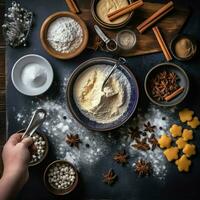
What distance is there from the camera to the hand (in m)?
2.28

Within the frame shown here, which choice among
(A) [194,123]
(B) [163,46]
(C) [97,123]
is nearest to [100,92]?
(C) [97,123]

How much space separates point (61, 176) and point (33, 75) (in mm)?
531

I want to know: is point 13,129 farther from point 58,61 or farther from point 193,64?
point 193,64

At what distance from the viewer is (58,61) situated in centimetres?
259

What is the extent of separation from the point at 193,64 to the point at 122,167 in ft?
2.10

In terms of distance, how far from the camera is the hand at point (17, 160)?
228 cm

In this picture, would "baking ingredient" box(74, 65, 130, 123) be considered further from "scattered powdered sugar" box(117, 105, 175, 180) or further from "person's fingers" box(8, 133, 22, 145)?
"person's fingers" box(8, 133, 22, 145)

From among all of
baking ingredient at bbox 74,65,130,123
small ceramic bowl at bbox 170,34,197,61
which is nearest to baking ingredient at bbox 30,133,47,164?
baking ingredient at bbox 74,65,130,123

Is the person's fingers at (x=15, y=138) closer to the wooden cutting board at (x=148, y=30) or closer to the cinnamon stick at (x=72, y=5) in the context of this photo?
the wooden cutting board at (x=148, y=30)

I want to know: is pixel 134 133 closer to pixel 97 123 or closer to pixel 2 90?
pixel 97 123

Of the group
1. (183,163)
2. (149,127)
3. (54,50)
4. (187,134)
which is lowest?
(183,163)

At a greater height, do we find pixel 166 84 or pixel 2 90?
pixel 2 90

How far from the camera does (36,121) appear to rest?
2463 mm

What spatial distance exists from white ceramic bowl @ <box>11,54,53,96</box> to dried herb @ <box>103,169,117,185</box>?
531 mm
